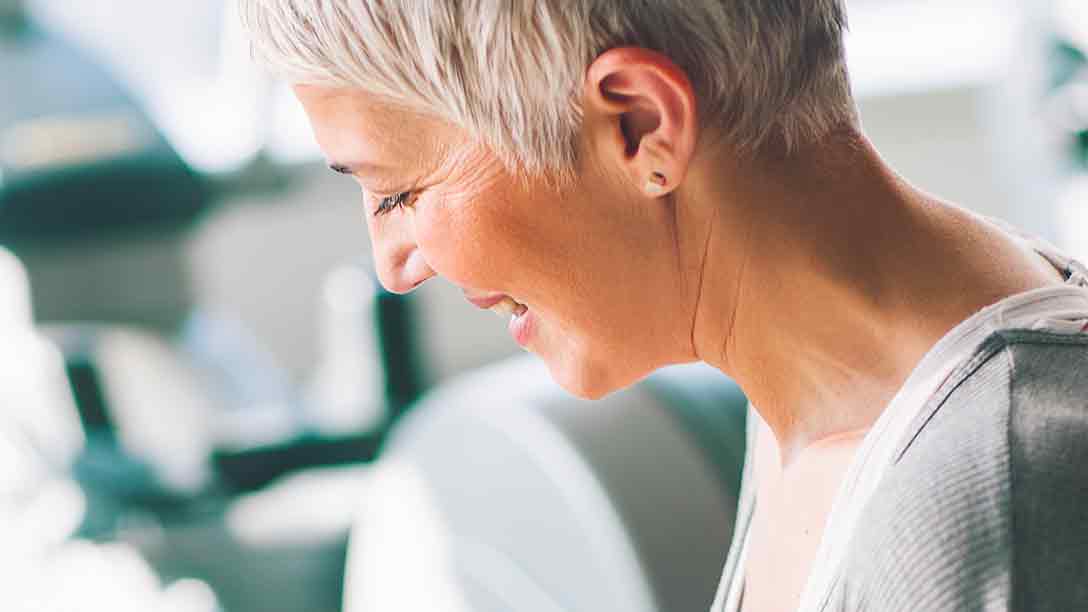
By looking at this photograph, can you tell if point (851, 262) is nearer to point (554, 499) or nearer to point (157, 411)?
point (554, 499)

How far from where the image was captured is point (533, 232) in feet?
2.51

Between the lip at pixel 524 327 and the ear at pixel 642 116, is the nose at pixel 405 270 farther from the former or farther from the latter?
the ear at pixel 642 116

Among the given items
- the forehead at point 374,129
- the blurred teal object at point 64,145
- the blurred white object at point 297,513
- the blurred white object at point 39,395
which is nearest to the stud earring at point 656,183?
the forehead at point 374,129

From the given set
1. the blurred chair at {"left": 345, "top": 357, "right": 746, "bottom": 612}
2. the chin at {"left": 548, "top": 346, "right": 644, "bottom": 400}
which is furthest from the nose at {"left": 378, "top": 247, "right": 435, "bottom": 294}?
the blurred chair at {"left": 345, "top": 357, "right": 746, "bottom": 612}

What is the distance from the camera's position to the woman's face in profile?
0.75 meters

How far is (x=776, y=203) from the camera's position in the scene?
2.43ft

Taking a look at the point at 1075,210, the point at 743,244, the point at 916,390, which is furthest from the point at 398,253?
the point at 1075,210

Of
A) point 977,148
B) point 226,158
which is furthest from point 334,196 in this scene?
point 977,148

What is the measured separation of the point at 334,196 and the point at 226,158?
0.64 meters

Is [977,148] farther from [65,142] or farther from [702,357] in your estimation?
[702,357]

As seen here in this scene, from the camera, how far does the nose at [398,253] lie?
0.85 m

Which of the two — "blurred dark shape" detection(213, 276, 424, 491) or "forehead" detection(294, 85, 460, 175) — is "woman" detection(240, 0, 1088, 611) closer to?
"forehead" detection(294, 85, 460, 175)

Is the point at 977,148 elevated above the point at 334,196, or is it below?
above

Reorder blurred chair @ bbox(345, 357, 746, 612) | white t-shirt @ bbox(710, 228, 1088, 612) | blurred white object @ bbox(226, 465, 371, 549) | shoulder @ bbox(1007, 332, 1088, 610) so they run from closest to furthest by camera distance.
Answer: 1. shoulder @ bbox(1007, 332, 1088, 610)
2. white t-shirt @ bbox(710, 228, 1088, 612)
3. blurred chair @ bbox(345, 357, 746, 612)
4. blurred white object @ bbox(226, 465, 371, 549)
